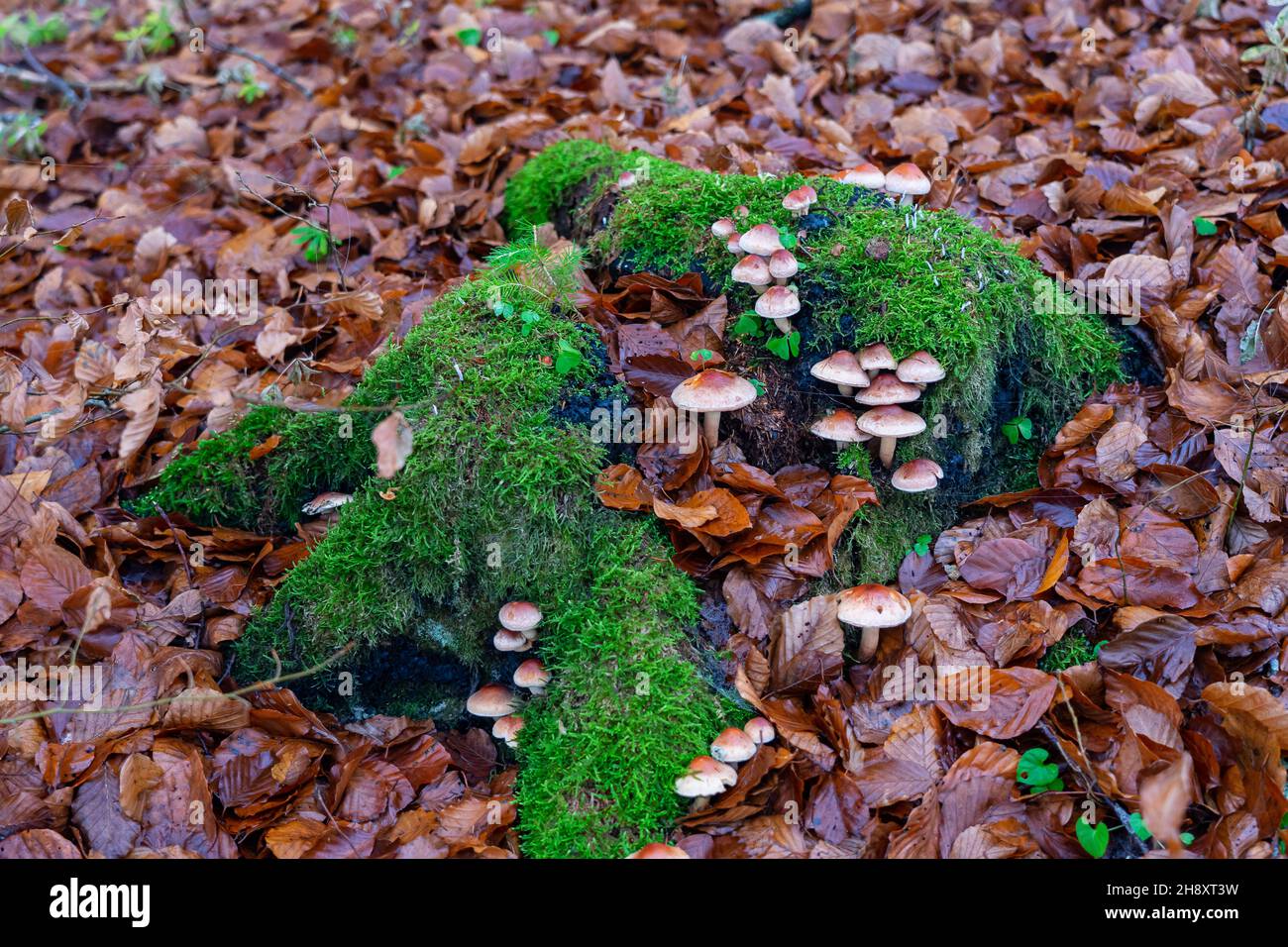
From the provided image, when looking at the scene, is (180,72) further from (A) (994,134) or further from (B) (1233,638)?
(B) (1233,638)

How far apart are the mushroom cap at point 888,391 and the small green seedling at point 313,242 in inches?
146

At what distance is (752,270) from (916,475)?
1160 millimetres

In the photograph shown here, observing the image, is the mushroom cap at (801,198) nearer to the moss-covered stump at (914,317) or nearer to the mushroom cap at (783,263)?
the moss-covered stump at (914,317)

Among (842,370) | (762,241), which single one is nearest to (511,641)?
(842,370)

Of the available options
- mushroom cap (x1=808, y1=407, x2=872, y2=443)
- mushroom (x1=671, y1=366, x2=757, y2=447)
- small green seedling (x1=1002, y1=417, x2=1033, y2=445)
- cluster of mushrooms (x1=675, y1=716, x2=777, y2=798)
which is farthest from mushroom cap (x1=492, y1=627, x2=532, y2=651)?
small green seedling (x1=1002, y1=417, x2=1033, y2=445)

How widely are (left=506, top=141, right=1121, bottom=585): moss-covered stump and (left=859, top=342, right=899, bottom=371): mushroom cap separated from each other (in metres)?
0.07

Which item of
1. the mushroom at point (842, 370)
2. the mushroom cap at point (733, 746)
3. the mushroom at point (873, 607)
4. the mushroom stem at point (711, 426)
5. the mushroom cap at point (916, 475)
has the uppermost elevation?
the mushroom at point (842, 370)

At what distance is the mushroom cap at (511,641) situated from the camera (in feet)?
12.9

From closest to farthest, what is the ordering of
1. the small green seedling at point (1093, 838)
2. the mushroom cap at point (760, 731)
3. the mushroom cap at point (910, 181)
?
the small green seedling at point (1093, 838) < the mushroom cap at point (760, 731) < the mushroom cap at point (910, 181)

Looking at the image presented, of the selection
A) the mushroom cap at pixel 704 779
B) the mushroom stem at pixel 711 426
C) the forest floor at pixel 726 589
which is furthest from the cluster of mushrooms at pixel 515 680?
the mushroom stem at pixel 711 426

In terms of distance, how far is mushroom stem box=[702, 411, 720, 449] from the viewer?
397cm
